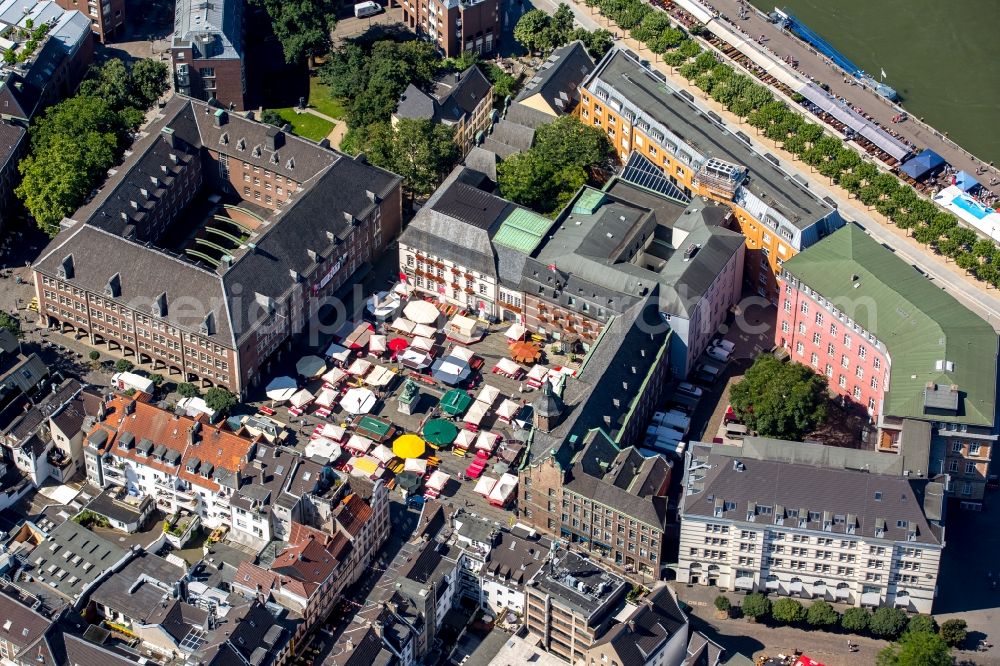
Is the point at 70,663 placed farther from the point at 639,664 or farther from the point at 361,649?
the point at 639,664

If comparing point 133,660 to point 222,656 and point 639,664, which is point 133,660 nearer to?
point 222,656

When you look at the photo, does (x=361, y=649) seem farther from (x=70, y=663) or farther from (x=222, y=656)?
(x=70, y=663)

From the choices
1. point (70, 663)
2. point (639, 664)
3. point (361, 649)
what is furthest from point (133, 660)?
point (639, 664)

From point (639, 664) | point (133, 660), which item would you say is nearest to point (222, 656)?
point (133, 660)

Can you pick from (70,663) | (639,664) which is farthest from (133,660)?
(639,664)

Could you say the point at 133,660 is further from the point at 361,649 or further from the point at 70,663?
the point at 361,649
